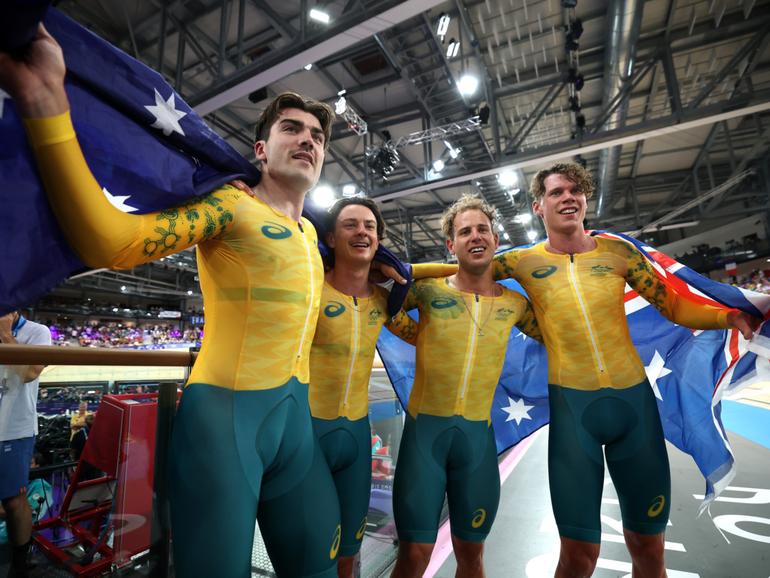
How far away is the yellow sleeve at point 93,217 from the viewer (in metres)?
0.92

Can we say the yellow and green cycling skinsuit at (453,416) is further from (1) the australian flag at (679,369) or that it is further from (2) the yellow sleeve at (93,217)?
(2) the yellow sleeve at (93,217)

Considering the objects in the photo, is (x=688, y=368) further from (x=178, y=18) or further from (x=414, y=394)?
(x=178, y=18)

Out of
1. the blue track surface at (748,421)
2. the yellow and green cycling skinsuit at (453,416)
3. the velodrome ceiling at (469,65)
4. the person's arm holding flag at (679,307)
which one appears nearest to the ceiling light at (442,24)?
the velodrome ceiling at (469,65)

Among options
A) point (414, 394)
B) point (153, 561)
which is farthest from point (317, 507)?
point (414, 394)

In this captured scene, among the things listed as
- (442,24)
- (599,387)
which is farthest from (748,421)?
(442,24)

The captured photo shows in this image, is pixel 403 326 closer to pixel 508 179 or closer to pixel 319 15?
pixel 319 15

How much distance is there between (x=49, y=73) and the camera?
874 mm

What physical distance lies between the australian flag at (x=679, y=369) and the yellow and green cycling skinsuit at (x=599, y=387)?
0.16 metres

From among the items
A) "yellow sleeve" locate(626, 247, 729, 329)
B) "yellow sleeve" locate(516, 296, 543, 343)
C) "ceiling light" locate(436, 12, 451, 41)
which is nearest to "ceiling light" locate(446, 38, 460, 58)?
"ceiling light" locate(436, 12, 451, 41)

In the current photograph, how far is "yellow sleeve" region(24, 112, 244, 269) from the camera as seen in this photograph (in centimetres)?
92

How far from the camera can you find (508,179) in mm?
10164

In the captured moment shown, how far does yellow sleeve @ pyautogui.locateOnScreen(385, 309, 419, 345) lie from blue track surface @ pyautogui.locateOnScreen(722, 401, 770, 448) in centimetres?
664

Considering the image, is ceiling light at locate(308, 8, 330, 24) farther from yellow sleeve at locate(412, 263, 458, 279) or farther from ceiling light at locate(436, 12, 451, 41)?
yellow sleeve at locate(412, 263, 458, 279)

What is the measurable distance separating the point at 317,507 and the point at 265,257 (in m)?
0.93
